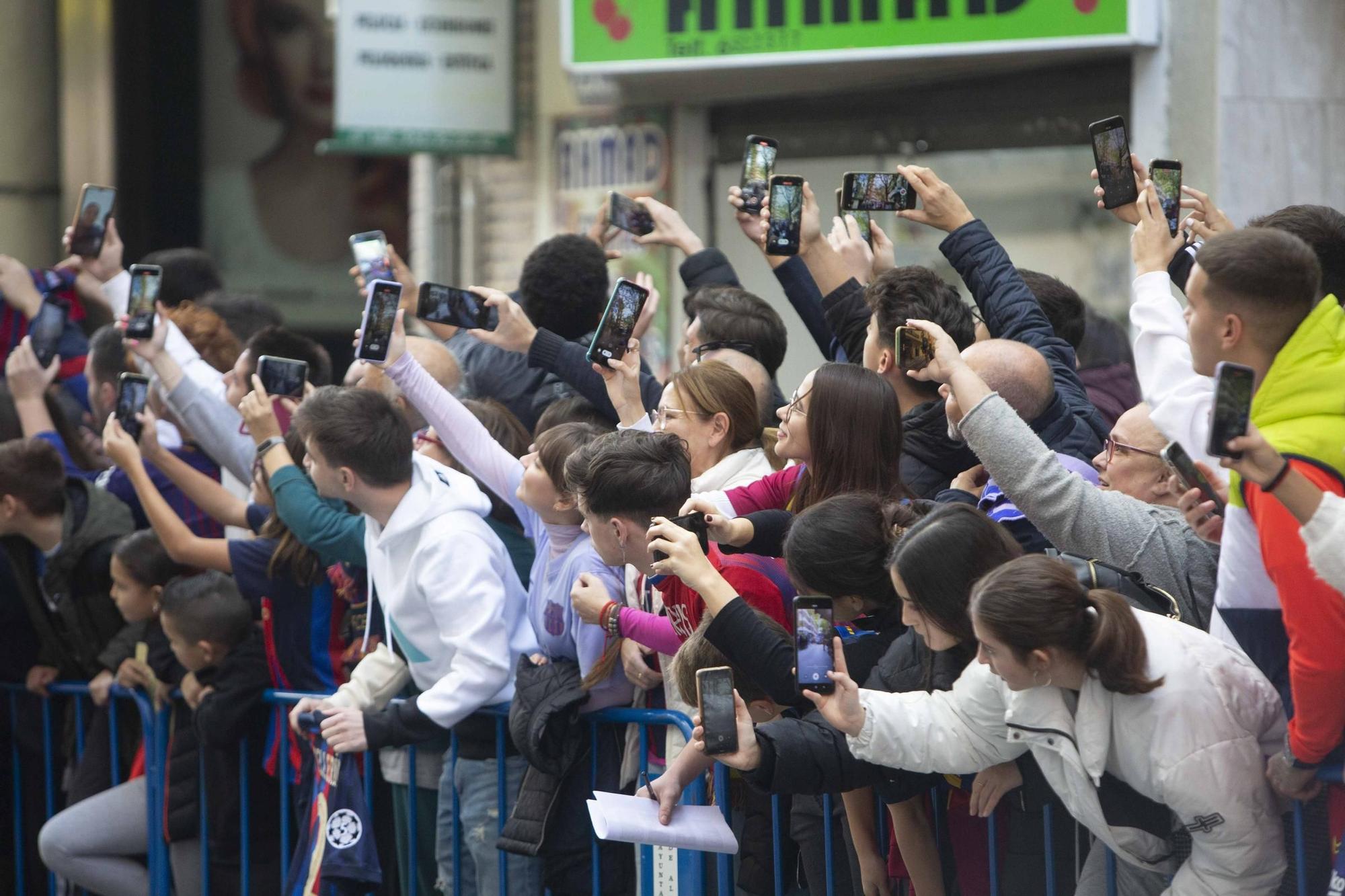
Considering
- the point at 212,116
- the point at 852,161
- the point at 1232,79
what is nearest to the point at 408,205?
the point at 212,116

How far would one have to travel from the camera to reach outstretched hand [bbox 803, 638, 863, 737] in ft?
11.6

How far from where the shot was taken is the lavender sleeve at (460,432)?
5.09 m

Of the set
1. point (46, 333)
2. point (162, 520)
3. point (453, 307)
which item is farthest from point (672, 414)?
point (46, 333)

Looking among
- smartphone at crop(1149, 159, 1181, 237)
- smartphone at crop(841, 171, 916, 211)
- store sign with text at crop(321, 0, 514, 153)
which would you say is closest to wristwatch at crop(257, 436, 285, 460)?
smartphone at crop(841, 171, 916, 211)

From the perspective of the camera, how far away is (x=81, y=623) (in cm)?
621

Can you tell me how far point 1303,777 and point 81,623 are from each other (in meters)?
4.38

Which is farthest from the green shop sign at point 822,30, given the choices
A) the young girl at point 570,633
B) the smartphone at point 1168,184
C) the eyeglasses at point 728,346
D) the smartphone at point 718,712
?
the smartphone at point 718,712

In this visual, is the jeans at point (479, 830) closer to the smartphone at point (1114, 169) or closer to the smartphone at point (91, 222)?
the smartphone at point (1114, 169)

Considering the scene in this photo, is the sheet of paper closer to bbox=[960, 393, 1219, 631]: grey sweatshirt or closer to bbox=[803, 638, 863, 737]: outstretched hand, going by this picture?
bbox=[803, 638, 863, 737]: outstretched hand

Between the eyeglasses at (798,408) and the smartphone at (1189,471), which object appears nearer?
the smartphone at (1189,471)

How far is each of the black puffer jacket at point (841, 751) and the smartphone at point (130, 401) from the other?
9.32 ft

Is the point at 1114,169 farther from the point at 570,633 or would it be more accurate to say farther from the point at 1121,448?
the point at 570,633

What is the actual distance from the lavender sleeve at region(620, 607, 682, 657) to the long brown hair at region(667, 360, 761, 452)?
694mm

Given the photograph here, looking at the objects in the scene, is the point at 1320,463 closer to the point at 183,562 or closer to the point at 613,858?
the point at 613,858
